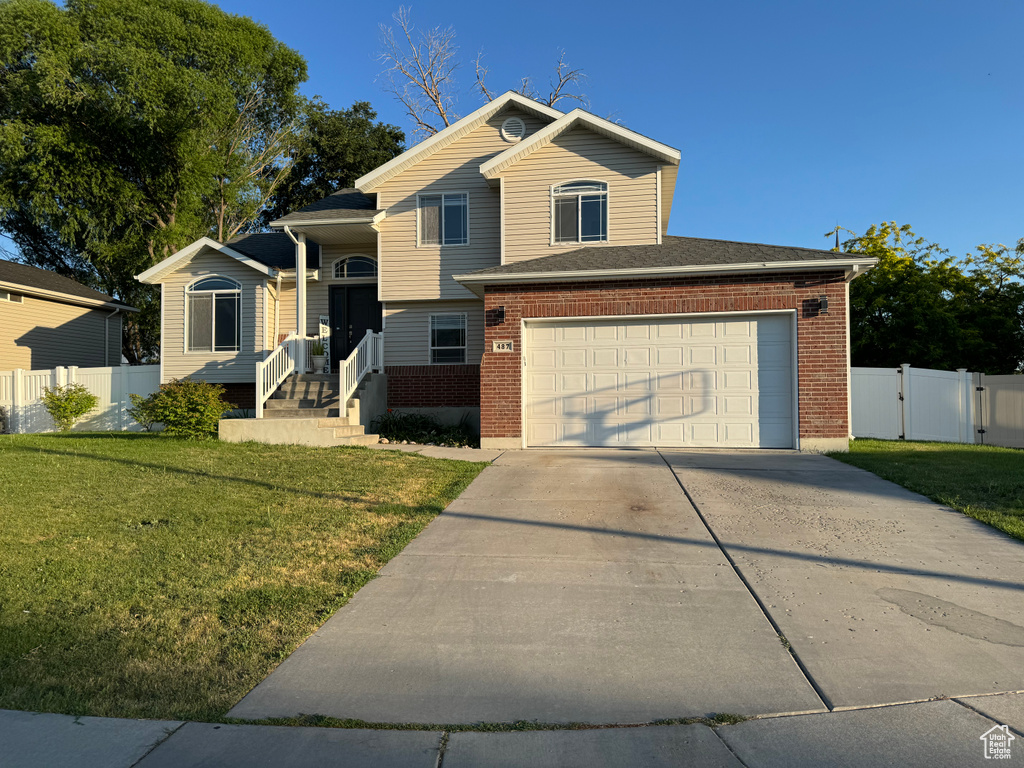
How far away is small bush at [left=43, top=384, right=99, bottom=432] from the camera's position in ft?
55.3

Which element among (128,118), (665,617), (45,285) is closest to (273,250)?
(45,285)

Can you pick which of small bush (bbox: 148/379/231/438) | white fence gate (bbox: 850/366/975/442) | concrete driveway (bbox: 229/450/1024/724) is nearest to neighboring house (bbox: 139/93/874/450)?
small bush (bbox: 148/379/231/438)

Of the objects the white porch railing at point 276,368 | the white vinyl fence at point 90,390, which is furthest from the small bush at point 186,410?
the white vinyl fence at point 90,390

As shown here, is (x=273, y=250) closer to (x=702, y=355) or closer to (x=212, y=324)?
(x=212, y=324)

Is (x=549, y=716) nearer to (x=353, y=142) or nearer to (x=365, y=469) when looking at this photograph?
(x=365, y=469)

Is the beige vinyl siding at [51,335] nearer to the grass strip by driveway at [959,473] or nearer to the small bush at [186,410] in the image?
the small bush at [186,410]

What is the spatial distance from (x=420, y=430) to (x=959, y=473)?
31.5ft

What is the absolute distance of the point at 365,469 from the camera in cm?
946

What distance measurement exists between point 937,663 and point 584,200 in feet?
40.9

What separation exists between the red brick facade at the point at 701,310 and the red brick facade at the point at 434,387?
3242 millimetres

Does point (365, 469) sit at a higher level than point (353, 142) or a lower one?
lower

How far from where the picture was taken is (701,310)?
11625 mm

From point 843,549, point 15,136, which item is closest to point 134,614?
point 843,549

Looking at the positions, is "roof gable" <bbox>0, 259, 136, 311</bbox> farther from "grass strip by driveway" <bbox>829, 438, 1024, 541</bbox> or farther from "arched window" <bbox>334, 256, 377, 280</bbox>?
"grass strip by driveway" <bbox>829, 438, 1024, 541</bbox>
